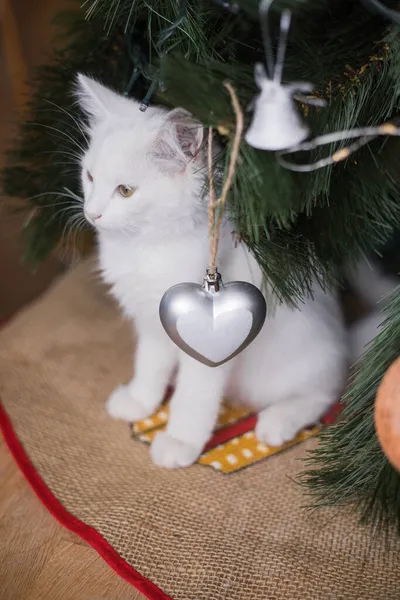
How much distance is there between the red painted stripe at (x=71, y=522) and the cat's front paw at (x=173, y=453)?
0.14 meters

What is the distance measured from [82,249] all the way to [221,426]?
0.69 m

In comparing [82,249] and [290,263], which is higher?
[290,263]

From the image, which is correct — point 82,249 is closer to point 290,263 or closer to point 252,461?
point 252,461

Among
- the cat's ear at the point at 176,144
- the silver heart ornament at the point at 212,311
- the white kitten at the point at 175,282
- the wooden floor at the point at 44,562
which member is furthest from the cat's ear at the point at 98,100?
the wooden floor at the point at 44,562

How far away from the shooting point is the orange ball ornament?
43cm

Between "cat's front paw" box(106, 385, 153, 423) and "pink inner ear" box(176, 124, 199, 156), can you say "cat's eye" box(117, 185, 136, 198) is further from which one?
"cat's front paw" box(106, 385, 153, 423)

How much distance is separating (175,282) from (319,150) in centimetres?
30

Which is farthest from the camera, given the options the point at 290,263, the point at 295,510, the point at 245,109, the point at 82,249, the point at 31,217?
the point at 82,249

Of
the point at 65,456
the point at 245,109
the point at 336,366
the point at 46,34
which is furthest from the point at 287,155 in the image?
the point at 46,34

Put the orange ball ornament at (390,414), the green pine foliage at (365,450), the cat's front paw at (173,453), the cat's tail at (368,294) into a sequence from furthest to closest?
the cat's tail at (368,294), the cat's front paw at (173,453), the green pine foliage at (365,450), the orange ball ornament at (390,414)

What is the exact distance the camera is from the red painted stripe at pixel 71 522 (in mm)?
695

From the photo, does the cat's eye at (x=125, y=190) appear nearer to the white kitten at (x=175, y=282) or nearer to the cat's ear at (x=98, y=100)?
the white kitten at (x=175, y=282)

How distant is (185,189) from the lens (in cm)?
72

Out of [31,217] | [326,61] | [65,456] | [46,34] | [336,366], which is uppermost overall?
[46,34]
